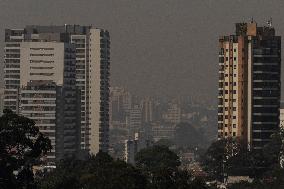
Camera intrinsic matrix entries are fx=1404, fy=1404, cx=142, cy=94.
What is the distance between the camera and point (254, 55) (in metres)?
174

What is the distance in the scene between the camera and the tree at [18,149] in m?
65.1

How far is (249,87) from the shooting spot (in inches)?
6786

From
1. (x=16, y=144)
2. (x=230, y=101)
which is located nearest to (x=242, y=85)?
(x=230, y=101)

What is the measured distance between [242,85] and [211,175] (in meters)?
25.9

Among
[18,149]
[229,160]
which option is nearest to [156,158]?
[229,160]

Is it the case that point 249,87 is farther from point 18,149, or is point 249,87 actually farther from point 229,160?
point 18,149

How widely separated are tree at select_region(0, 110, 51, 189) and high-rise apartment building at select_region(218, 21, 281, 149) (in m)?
105

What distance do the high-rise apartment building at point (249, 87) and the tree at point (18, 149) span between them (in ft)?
343

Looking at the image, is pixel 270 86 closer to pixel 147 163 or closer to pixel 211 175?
pixel 211 175

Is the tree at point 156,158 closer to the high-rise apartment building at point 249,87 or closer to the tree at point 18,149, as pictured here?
the high-rise apartment building at point 249,87

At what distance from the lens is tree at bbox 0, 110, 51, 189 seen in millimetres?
65125

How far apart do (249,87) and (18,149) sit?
10805cm

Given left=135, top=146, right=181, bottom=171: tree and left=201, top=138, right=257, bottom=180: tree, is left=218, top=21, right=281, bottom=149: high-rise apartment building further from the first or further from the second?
left=135, top=146, right=181, bottom=171: tree

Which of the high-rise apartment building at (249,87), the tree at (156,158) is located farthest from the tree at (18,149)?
the high-rise apartment building at (249,87)
